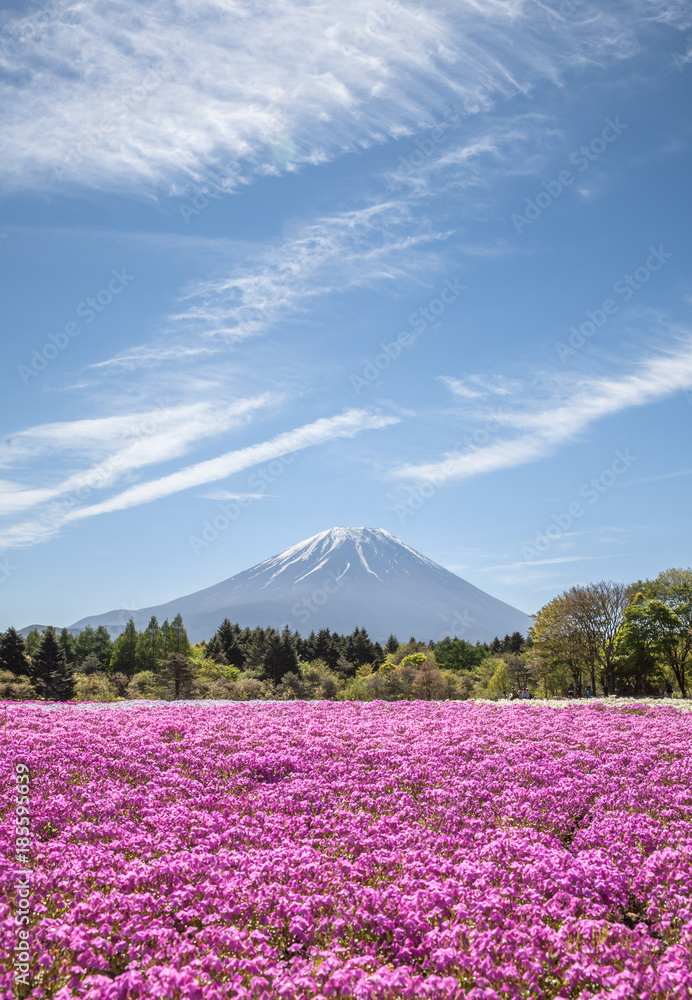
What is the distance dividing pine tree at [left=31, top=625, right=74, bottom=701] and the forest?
101 millimetres

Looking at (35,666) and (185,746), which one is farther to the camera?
(35,666)

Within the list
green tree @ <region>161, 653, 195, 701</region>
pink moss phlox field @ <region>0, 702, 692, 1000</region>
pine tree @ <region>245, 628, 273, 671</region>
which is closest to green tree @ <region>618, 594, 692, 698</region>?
green tree @ <region>161, 653, 195, 701</region>

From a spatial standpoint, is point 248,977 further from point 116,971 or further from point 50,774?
point 50,774

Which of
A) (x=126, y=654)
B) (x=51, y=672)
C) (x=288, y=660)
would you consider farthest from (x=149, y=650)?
(x=288, y=660)

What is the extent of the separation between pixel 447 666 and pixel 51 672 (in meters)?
47.0

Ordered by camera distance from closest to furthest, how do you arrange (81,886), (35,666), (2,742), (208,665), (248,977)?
(248,977), (81,886), (2,742), (35,666), (208,665)

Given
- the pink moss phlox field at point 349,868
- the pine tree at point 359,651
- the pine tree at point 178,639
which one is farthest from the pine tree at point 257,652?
the pink moss phlox field at point 349,868

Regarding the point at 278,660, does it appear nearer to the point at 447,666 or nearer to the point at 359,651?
the point at 359,651

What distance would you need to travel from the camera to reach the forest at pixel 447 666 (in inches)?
1842

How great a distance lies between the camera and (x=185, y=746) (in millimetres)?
13750

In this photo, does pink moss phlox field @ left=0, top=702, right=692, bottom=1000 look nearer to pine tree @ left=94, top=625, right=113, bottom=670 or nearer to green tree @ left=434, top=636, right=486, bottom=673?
green tree @ left=434, top=636, right=486, bottom=673

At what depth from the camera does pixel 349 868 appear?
7.69m

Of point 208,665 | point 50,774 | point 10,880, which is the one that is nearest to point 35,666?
point 208,665

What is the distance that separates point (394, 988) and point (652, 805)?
7037 mm
